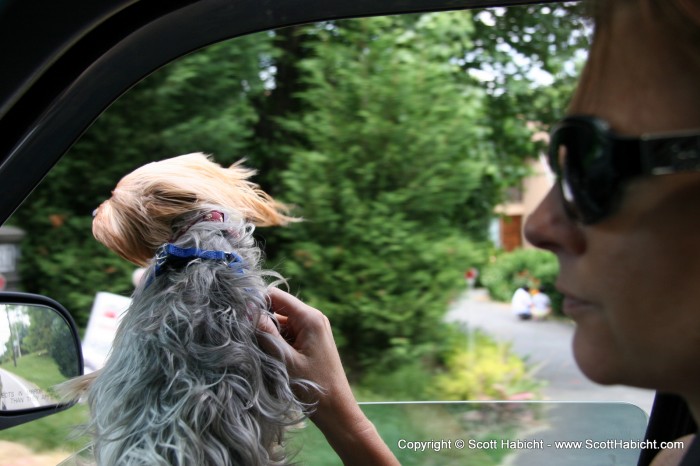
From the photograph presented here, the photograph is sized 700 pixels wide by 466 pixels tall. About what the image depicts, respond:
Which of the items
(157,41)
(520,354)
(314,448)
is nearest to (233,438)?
(314,448)

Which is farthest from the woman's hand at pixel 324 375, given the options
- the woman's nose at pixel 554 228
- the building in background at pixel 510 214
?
the building in background at pixel 510 214

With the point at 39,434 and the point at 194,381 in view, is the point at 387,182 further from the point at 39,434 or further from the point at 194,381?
the point at 194,381

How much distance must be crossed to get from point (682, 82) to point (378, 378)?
11.0ft

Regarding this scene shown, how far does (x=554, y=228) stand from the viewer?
0.94 m

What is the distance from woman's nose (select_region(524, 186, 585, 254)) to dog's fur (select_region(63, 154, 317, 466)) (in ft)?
1.80

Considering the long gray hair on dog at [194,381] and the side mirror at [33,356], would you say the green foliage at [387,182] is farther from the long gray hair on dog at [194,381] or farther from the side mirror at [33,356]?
the long gray hair on dog at [194,381]

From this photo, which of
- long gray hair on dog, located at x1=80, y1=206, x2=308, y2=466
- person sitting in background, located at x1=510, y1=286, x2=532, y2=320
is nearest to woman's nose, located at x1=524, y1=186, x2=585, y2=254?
long gray hair on dog, located at x1=80, y1=206, x2=308, y2=466

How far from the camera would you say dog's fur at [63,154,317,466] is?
122cm

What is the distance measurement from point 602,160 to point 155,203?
845 millimetres

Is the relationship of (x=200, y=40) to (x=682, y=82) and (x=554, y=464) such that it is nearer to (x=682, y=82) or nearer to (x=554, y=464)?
(x=682, y=82)

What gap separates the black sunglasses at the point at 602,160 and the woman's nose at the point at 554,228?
15 millimetres

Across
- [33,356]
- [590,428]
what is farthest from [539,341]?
[33,356]

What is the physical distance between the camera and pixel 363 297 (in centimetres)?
452

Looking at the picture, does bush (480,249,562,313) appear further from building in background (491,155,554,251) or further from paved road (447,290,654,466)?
paved road (447,290,654,466)
